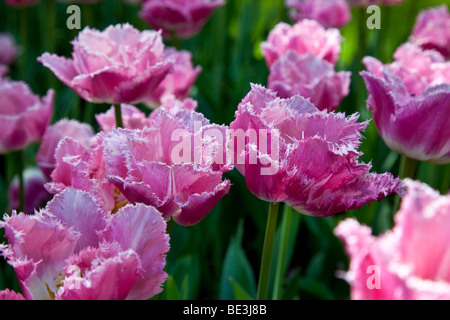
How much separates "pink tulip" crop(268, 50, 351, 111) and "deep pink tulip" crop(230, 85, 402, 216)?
258mm

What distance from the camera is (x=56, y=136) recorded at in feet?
2.86

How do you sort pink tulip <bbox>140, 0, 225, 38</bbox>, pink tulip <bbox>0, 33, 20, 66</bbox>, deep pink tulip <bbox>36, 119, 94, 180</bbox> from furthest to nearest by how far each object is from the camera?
pink tulip <bbox>0, 33, 20, 66</bbox> < pink tulip <bbox>140, 0, 225, 38</bbox> < deep pink tulip <bbox>36, 119, 94, 180</bbox>

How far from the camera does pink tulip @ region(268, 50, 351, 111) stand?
859 millimetres

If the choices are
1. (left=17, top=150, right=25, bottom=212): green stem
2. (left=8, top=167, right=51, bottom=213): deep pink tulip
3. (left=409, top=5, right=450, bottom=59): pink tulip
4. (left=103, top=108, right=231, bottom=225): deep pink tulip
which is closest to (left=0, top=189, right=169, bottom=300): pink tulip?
(left=103, top=108, right=231, bottom=225): deep pink tulip

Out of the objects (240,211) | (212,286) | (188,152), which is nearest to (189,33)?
(240,211)

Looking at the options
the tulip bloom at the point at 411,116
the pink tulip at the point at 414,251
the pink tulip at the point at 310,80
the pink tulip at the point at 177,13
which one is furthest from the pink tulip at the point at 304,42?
the pink tulip at the point at 414,251

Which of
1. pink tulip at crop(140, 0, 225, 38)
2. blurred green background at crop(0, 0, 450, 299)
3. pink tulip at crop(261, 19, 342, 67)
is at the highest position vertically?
pink tulip at crop(140, 0, 225, 38)

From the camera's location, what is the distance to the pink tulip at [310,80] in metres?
0.86

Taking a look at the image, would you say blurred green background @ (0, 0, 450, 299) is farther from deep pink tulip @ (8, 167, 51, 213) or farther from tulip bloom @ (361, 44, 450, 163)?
tulip bloom @ (361, 44, 450, 163)

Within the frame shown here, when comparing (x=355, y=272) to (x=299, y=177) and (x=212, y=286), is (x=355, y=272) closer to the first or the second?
(x=299, y=177)

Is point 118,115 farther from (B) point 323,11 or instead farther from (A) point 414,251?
(B) point 323,11

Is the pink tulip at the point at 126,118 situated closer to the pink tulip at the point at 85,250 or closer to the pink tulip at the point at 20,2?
the pink tulip at the point at 85,250

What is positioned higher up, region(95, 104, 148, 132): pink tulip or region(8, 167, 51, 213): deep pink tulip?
region(95, 104, 148, 132): pink tulip

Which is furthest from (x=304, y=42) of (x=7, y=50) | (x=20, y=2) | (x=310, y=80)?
(x=7, y=50)
